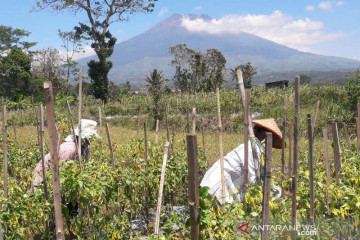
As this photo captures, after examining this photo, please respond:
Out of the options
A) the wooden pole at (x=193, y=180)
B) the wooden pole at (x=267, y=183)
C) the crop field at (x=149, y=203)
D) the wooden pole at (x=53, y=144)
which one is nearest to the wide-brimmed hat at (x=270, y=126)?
the crop field at (x=149, y=203)

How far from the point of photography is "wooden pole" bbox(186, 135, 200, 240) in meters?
1.78

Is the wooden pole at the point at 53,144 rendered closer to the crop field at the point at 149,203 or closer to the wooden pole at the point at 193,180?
the crop field at the point at 149,203

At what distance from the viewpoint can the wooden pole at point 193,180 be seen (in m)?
1.78

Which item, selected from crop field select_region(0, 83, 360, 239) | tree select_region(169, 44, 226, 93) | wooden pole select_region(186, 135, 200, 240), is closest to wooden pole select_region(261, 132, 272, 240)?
crop field select_region(0, 83, 360, 239)

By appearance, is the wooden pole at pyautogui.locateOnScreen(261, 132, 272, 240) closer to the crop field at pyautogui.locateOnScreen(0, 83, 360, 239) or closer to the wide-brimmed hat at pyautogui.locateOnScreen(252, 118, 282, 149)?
the crop field at pyautogui.locateOnScreen(0, 83, 360, 239)

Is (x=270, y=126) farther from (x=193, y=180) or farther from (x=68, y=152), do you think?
(x=68, y=152)

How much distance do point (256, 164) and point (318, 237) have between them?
28.9 inches

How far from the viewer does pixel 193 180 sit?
1813 millimetres

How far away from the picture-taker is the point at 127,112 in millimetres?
19938

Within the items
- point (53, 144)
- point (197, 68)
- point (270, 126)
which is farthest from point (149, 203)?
point (197, 68)

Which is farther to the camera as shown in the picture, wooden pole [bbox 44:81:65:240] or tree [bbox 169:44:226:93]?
tree [bbox 169:44:226:93]

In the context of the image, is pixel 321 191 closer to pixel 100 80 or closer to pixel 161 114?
pixel 161 114

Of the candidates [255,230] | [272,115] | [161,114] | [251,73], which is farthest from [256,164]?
[251,73]

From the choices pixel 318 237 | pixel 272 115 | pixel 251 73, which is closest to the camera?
pixel 318 237
